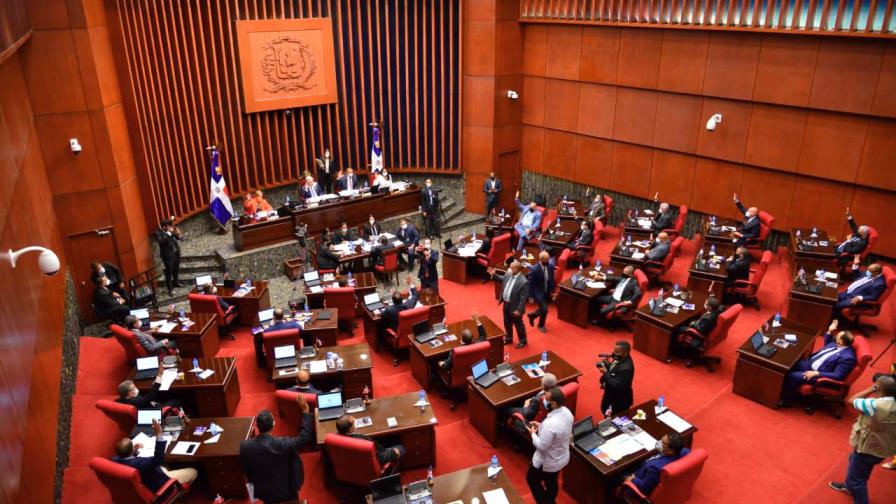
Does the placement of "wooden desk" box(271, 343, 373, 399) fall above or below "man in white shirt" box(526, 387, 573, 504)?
below

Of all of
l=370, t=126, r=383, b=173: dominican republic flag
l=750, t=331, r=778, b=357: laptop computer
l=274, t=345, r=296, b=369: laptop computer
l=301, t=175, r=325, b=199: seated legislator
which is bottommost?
l=274, t=345, r=296, b=369: laptop computer

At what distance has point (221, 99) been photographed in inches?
555

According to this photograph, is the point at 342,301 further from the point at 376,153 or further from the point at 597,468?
the point at 376,153

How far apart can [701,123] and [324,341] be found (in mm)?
9212

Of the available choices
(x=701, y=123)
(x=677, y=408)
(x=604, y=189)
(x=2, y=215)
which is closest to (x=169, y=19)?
(x=2, y=215)

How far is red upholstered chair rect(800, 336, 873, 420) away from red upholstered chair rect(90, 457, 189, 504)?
7.39 m

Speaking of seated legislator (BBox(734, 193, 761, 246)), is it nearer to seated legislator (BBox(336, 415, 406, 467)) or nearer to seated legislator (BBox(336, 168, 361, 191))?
seated legislator (BBox(336, 415, 406, 467))

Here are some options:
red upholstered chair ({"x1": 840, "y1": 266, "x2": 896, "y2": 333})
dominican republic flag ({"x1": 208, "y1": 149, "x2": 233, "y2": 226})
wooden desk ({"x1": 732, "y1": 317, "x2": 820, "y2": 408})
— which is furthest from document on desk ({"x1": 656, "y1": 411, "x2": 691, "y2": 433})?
dominican republic flag ({"x1": 208, "y1": 149, "x2": 233, "y2": 226})

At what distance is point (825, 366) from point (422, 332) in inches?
202

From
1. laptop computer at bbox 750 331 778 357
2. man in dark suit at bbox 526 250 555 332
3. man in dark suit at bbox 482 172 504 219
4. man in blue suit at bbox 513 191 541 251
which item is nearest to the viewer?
laptop computer at bbox 750 331 778 357

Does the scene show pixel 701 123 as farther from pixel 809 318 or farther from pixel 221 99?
pixel 221 99

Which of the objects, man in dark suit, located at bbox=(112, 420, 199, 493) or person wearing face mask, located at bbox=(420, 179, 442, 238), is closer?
man in dark suit, located at bbox=(112, 420, 199, 493)

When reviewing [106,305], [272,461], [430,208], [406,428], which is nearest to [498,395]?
[406,428]

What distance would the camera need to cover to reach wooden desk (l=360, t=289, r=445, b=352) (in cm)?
938
